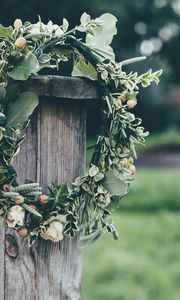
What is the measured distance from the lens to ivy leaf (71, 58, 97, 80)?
198 cm

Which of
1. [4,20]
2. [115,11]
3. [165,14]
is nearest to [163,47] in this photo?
[165,14]

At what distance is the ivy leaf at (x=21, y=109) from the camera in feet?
6.03

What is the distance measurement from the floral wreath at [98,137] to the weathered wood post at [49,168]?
0.04m

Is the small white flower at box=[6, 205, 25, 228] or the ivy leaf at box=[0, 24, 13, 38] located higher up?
the ivy leaf at box=[0, 24, 13, 38]

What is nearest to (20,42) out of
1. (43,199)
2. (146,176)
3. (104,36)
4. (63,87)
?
(63,87)

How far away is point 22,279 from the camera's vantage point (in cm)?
199

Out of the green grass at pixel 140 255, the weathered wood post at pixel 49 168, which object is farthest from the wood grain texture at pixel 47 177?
the green grass at pixel 140 255

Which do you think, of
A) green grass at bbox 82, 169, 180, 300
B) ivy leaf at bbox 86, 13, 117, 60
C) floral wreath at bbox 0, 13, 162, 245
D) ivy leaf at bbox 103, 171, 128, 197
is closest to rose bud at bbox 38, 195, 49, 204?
floral wreath at bbox 0, 13, 162, 245

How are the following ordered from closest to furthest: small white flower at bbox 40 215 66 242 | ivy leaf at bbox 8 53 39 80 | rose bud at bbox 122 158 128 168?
ivy leaf at bbox 8 53 39 80 → small white flower at bbox 40 215 66 242 → rose bud at bbox 122 158 128 168

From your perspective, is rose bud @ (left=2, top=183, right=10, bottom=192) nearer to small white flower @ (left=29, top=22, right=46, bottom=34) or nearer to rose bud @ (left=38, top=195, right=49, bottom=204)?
rose bud @ (left=38, top=195, right=49, bottom=204)

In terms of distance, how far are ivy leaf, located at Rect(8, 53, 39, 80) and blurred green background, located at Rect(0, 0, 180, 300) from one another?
17.9 inches

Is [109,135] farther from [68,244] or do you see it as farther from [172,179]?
[172,179]

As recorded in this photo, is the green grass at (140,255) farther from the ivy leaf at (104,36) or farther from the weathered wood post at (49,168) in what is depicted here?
the ivy leaf at (104,36)

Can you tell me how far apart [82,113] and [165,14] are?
22139 mm
